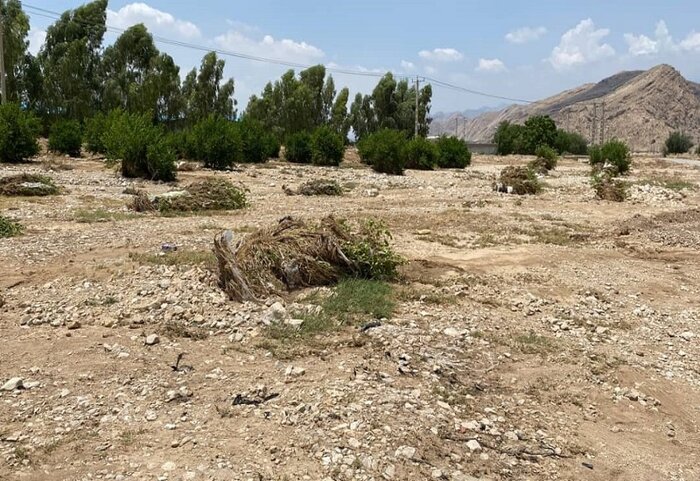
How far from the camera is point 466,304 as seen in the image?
6230 millimetres

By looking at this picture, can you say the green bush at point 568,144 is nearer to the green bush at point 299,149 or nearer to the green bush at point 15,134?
the green bush at point 299,149

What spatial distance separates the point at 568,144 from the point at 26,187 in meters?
53.5

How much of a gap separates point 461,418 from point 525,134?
49.3m

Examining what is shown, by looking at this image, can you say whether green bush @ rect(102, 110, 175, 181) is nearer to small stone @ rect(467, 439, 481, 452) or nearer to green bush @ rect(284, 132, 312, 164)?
green bush @ rect(284, 132, 312, 164)

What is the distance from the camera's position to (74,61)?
120 ft

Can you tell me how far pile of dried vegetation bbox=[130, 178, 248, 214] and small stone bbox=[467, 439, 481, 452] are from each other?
9126 mm

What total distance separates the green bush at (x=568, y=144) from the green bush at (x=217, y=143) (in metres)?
37.5

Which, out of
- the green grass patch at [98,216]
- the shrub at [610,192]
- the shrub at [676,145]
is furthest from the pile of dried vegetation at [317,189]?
the shrub at [676,145]

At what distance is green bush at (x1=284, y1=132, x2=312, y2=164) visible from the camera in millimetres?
28688

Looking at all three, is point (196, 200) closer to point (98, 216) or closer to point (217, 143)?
point (98, 216)

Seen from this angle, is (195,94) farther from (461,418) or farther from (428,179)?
(461,418)

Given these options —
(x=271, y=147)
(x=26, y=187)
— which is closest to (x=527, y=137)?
(x=271, y=147)

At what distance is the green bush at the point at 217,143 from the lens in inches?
846

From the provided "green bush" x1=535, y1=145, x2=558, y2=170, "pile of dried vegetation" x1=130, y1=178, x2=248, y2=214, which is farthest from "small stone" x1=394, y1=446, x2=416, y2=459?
"green bush" x1=535, y1=145, x2=558, y2=170
